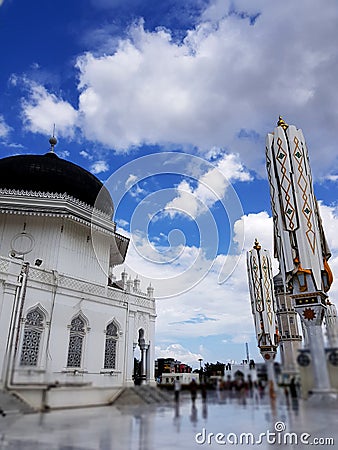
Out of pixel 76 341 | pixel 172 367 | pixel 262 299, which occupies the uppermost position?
pixel 262 299

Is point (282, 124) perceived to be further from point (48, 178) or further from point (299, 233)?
point (48, 178)

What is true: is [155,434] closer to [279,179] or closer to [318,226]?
[318,226]

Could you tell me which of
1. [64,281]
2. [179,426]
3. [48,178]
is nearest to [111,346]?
[64,281]

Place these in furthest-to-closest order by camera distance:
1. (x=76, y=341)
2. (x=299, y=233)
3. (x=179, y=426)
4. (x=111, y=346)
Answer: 1. (x=111, y=346)
2. (x=76, y=341)
3. (x=299, y=233)
4. (x=179, y=426)

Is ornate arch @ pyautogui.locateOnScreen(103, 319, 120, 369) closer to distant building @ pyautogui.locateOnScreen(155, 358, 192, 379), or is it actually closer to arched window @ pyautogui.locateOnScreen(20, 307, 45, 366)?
arched window @ pyautogui.locateOnScreen(20, 307, 45, 366)

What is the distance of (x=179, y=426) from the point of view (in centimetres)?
264

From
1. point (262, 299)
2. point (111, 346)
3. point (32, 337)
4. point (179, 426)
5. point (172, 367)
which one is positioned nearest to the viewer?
point (179, 426)

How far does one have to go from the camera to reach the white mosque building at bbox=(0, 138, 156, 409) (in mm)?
14343

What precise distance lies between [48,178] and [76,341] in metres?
8.81

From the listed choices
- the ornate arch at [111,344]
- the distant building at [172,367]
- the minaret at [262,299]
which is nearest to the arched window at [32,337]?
the ornate arch at [111,344]

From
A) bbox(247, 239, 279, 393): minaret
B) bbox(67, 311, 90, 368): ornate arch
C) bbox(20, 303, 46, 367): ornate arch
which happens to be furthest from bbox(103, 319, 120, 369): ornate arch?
bbox(247, 239, 279, 393): minaret

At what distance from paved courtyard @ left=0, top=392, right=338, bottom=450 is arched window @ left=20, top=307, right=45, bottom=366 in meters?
12.5

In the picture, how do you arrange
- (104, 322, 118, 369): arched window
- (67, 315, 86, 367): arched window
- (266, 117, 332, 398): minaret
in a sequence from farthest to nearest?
(104, 322, 118, 369): arched window < (67, 315, 86, 367): arched window < (266, 117, 332, 398): minaret

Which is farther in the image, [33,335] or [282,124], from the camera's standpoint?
[33,335]
